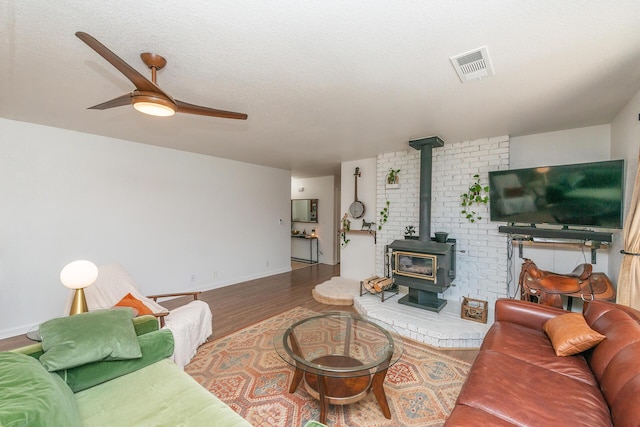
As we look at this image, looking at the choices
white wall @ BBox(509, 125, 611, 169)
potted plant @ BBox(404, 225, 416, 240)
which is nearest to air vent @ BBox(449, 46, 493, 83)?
white wall @ BBox(509, 125, 611, 169)

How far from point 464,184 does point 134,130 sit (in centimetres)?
447

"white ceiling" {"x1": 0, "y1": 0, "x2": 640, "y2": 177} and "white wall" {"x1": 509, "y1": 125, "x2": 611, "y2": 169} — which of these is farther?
"white wall" {"x1": 509, "y1": 125, "x2": 611, "y2": 169}

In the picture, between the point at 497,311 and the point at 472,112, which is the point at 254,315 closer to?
the point at 497,311

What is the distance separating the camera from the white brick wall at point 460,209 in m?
3.57

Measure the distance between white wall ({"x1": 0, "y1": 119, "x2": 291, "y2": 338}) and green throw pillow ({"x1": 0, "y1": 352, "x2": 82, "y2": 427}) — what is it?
2672 mm

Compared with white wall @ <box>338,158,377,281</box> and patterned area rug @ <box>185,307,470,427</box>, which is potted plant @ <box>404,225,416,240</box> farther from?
patterned area rug @ <box>185,307,470,427</box>

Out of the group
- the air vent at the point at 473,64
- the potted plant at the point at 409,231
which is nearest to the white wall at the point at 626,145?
the air vent at the point at 473,64

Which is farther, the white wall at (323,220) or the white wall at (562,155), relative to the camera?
the white wall at (323,220)

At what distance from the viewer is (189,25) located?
1459mm

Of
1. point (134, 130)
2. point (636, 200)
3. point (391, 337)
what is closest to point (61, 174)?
Answer: point (134, 130)

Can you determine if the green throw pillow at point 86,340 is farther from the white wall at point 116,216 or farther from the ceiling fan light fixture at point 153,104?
the white wall at point 116,216

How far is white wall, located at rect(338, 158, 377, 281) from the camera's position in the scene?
16.1ft

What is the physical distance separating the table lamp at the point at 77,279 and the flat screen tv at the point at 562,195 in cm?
418

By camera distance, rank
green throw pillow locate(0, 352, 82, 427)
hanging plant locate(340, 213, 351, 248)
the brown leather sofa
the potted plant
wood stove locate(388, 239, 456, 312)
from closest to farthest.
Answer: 1. green throw pillow locate(0, 352, 82, 427)
2. the brown leather sofa
3. wood stove locate(388, 239, 456, 312)
4. the potted plant
5. hanging plant locate(340, 213, 351, 248)
